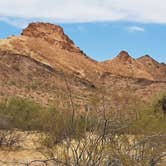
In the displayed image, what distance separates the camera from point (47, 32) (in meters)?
111

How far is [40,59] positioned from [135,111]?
262 ft

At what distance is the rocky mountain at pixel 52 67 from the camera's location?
217ft

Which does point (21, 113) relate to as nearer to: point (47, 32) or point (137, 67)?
point (47, 32)

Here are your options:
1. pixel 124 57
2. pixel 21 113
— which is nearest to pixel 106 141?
pixel 21 113

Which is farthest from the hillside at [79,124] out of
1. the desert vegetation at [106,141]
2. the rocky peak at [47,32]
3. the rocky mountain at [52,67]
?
the rocky peak at [47,32]

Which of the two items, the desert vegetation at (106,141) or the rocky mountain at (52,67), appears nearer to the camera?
the desert vegetation at (106,141)

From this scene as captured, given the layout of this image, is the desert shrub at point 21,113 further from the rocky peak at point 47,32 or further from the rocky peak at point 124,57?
the rocky peak at point 124,57

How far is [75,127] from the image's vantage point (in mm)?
12172

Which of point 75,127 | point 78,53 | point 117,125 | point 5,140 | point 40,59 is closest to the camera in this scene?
point 117,125

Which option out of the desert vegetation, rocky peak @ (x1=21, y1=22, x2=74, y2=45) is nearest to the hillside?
the desert vegetation

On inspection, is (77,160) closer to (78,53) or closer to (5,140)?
(5,140)

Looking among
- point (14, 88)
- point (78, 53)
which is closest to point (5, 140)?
point (14, 88)

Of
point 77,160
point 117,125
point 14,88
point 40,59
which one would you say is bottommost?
point 77,160

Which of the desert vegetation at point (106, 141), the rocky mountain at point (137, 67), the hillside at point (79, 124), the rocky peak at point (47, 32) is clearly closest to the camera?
the desert vegetation at point (106, 141)
